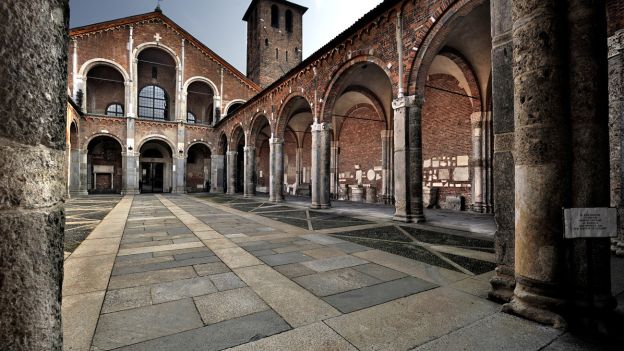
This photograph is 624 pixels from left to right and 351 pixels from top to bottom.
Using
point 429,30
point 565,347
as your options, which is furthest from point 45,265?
point 429,30

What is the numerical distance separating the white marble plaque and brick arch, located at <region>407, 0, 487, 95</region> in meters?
6.20

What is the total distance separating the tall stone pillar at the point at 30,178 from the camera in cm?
107

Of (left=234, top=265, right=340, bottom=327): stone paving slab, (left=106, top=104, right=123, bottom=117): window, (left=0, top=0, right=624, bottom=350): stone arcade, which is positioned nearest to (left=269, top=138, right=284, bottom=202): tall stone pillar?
(left=0, top=0, right=624, bottom=350): stone arcade

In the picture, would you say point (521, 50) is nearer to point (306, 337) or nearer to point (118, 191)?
point (306, 337)

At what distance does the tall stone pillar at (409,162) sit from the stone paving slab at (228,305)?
5994 millimetres

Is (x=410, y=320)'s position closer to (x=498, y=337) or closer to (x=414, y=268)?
(x=498, y=337)

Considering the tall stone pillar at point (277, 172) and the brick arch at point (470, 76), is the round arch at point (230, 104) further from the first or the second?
the brick arch at point (470, 76)

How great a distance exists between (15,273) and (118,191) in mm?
27847

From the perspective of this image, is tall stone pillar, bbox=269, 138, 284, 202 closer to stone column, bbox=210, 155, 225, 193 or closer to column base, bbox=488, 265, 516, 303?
stone column, bbox=210, 155, 225, 193

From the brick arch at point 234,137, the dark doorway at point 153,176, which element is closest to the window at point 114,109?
the dark doorway at point 153,176

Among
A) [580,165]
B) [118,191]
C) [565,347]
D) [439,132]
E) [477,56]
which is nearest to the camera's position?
[565,347]

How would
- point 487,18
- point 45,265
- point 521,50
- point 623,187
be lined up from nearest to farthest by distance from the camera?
point 45,265, point 521,50, point 623,187, point 487,18

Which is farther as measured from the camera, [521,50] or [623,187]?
[623,187]

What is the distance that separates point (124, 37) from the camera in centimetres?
2252
